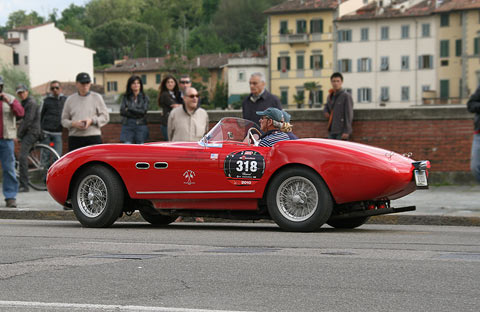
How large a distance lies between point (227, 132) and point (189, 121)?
2.53 metres

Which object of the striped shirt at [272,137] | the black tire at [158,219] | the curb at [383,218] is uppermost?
the striped shirt at [272,137]

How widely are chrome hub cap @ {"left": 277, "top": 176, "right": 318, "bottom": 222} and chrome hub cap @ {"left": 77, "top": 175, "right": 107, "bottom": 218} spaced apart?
220 cm

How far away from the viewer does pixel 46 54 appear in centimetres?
13138

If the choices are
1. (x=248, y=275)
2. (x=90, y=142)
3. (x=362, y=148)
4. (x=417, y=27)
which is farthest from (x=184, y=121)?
(x=417, y=27)

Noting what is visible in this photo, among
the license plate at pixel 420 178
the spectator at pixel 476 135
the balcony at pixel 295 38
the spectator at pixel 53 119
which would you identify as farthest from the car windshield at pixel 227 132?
the balcony at pixel 295 38

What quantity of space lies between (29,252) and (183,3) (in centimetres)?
19352

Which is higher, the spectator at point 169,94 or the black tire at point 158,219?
the spectator at point 169,94

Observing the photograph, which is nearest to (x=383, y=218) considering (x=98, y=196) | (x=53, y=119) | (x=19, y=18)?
(x=98, y=196)

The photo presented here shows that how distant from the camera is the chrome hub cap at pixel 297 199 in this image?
32.5ft

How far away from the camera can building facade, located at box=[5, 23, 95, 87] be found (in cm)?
12975

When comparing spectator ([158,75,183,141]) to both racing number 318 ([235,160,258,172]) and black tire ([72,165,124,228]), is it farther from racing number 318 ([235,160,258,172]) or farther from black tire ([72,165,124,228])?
racing number 318 ([235,160,258,172])

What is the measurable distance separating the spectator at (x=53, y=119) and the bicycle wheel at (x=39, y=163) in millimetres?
677

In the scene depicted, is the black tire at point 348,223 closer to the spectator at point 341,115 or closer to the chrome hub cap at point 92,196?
the chrome hub cap at point 92,196

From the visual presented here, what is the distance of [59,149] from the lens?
18266 millimetres
